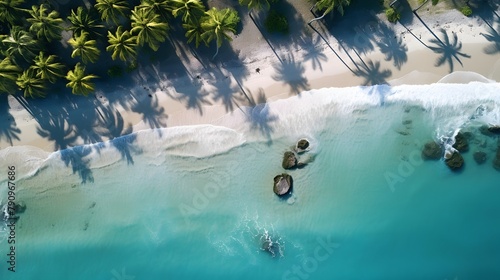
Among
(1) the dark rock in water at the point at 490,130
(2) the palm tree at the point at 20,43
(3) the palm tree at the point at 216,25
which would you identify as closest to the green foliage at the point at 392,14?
(1) the dark rock in water at the point at 490,130

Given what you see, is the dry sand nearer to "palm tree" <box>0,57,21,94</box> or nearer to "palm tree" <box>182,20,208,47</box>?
"palm tree" <box>182,20,208,47</box>

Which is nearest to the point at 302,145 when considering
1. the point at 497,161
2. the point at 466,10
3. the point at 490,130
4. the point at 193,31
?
the point at 193,31

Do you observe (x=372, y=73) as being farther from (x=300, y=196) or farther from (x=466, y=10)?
(x=300, y=196)

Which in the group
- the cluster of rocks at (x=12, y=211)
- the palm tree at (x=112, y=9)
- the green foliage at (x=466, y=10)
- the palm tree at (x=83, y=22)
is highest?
the green foliage at (x=466, y=10)

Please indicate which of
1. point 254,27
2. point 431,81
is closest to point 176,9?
point 254,27

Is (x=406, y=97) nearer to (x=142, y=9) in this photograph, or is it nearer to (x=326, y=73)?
(x=326, y=73)

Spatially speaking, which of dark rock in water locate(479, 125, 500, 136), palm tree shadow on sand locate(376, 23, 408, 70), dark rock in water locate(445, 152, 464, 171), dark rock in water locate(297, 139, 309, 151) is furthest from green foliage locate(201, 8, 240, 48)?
dark rock in water locate(479, 125, 500, 136)

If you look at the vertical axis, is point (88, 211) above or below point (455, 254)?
below

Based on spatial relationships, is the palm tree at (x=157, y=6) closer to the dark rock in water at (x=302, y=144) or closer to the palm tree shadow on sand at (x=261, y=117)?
Answer: the palm tree shadow on sand at (x=261, y=117)
